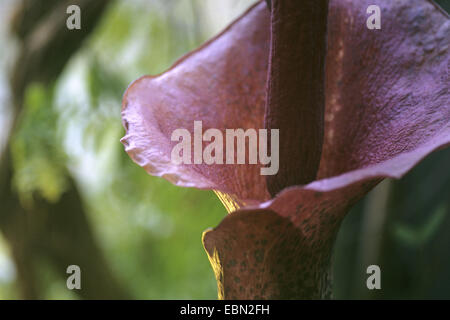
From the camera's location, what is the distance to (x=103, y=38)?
3.65ft

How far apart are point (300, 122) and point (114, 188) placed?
2.56 feet

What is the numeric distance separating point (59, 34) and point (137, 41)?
304 millimetres

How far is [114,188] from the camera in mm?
1088

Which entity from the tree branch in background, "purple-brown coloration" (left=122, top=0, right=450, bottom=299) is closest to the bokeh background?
the tree branch in background

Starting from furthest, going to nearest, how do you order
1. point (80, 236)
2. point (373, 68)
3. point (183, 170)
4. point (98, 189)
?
point (98, 189) < point (80, 236) < point (373, 68) < point (183, 170)

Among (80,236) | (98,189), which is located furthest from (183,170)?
(98,189)

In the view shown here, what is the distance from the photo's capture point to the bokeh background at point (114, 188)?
75 cm

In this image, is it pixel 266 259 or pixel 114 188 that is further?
pixel 114 188

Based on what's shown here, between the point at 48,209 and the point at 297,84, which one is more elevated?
the point at 297,84

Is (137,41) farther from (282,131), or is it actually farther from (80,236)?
(282,131)
